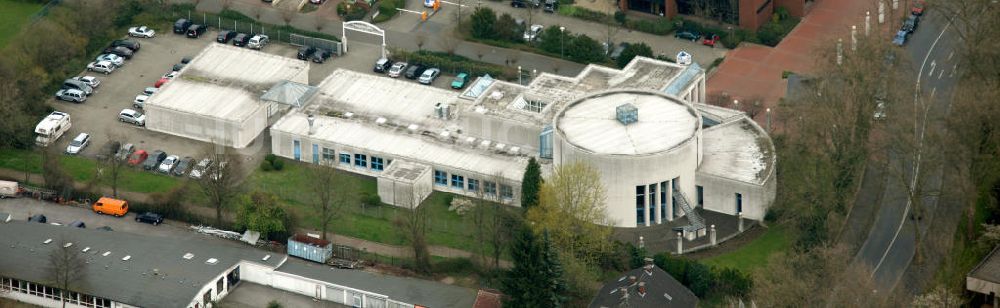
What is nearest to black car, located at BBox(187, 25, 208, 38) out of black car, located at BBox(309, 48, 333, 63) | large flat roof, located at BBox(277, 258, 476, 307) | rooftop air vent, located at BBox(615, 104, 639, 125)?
black car, located at BBox(309, 48, 333, 63)

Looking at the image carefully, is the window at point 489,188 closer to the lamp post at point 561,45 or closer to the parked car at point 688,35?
the lamp post at point 561,45

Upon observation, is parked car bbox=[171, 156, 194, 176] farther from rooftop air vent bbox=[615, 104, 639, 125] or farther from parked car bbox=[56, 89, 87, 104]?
rooftop air vent bbox=[615, 104, 639, 125]

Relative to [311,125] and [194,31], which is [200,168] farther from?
[194,31]

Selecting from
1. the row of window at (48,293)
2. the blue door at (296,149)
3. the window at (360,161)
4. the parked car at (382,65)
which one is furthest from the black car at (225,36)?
the row of window at (48,293)

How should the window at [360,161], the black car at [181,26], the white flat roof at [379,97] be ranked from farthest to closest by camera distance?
the black car at [181,26], the white flat roof at [379,97], the window at [360,161]

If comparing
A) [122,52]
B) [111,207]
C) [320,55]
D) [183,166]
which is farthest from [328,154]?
[122,52]

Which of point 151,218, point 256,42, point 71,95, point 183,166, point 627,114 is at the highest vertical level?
point 627,114
